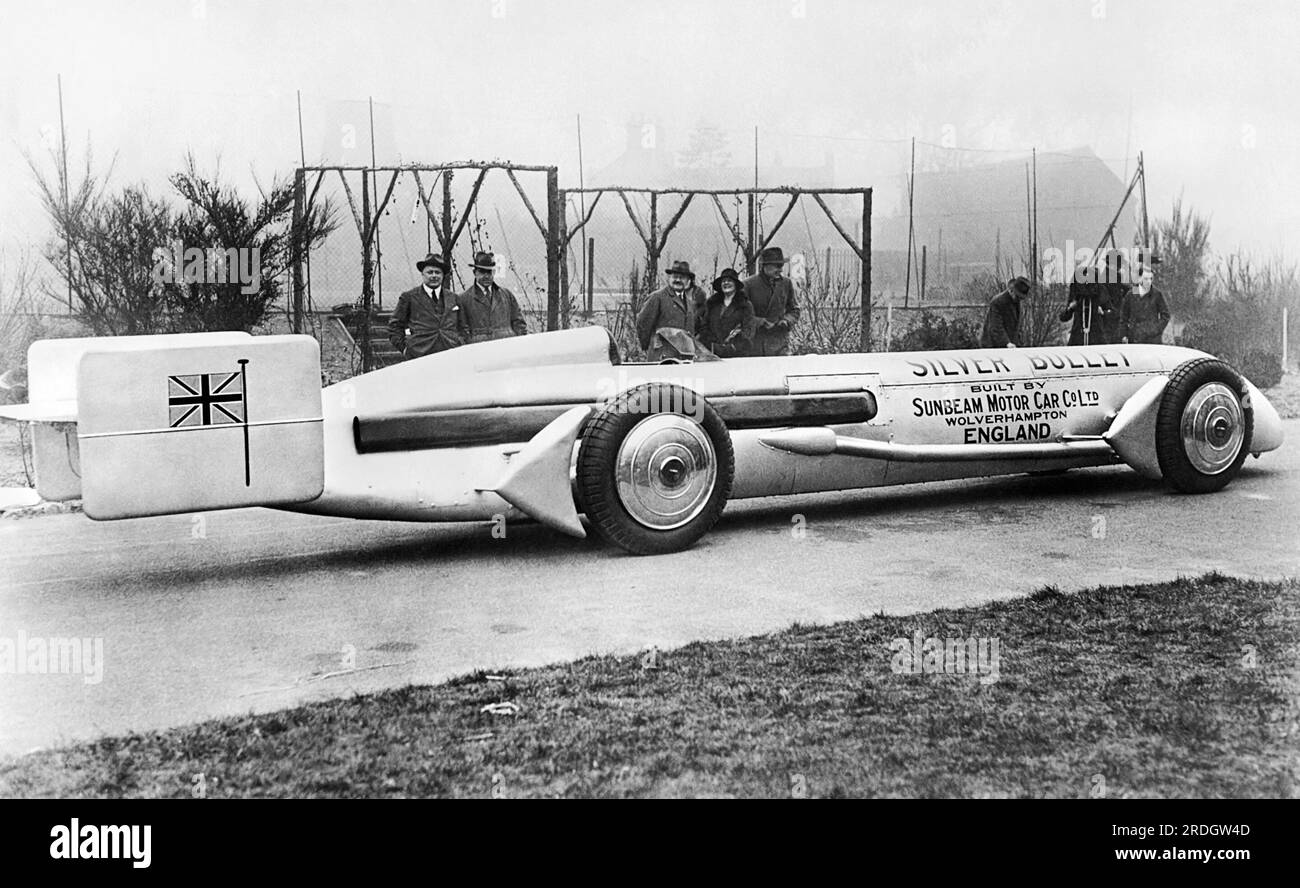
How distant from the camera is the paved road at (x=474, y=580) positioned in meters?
4.59

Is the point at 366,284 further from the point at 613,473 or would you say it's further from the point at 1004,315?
the point at 613,473

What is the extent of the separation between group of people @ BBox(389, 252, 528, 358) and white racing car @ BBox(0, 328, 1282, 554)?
326 cm

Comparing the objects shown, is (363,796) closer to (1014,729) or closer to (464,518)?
(1014,729)

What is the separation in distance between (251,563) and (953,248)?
753 inches

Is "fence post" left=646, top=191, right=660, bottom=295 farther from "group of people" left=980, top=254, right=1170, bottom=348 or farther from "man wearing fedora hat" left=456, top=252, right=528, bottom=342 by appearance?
"group of people" left=980, top=254, right=1170, bottom=348

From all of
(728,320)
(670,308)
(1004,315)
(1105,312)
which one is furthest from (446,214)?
(1105,312)

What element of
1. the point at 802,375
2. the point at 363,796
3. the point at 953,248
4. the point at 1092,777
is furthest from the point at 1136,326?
the point at 953,248

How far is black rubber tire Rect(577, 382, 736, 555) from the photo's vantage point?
6.45 metres

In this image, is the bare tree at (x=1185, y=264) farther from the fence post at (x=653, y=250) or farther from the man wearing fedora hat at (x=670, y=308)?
the man wearing fedora hat at (x=670, y=308)

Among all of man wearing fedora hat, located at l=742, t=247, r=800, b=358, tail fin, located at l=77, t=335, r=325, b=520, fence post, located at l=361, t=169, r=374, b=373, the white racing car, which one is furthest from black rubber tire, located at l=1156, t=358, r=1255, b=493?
fence post, located at l=361, t=169, r=374, b=373

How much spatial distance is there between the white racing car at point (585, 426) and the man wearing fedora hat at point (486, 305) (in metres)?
3.25

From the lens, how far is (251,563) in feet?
21.6

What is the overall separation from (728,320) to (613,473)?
4.94 m

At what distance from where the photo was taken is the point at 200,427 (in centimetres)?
550
